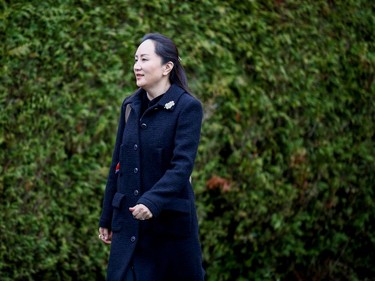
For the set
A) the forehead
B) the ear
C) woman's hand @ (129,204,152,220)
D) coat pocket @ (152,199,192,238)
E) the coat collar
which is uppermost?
the forehead

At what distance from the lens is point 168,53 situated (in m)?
4.07

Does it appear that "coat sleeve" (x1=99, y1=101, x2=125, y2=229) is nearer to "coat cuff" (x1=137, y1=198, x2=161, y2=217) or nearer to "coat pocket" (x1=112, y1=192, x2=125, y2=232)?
"coat pocket" (x1=112, y1=192, x2=125, y2=232)

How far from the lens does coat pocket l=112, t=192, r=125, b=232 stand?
408cm

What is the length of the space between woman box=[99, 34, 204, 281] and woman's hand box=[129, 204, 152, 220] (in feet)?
0.51

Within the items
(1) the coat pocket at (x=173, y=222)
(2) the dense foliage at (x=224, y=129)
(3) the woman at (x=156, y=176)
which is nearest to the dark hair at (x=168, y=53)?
(3) the woman at (x=156, y=176)

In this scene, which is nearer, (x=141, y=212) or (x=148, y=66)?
(x=141, y=212)

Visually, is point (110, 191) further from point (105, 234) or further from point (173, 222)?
point (173, 222)

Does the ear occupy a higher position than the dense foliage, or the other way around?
the ear

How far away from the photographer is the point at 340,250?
709cm

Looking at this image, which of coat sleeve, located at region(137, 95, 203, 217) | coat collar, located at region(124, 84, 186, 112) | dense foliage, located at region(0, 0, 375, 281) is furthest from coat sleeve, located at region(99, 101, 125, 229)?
dense foliage, located at region(0, 0, 375, 281)

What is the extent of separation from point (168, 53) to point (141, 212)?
2.94 ft

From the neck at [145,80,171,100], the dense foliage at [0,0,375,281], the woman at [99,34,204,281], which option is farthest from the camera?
the dense foliage at [0,0,375,281]

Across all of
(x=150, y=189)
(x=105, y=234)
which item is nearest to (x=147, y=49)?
(x=150, y=189)

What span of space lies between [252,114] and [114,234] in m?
2.44
